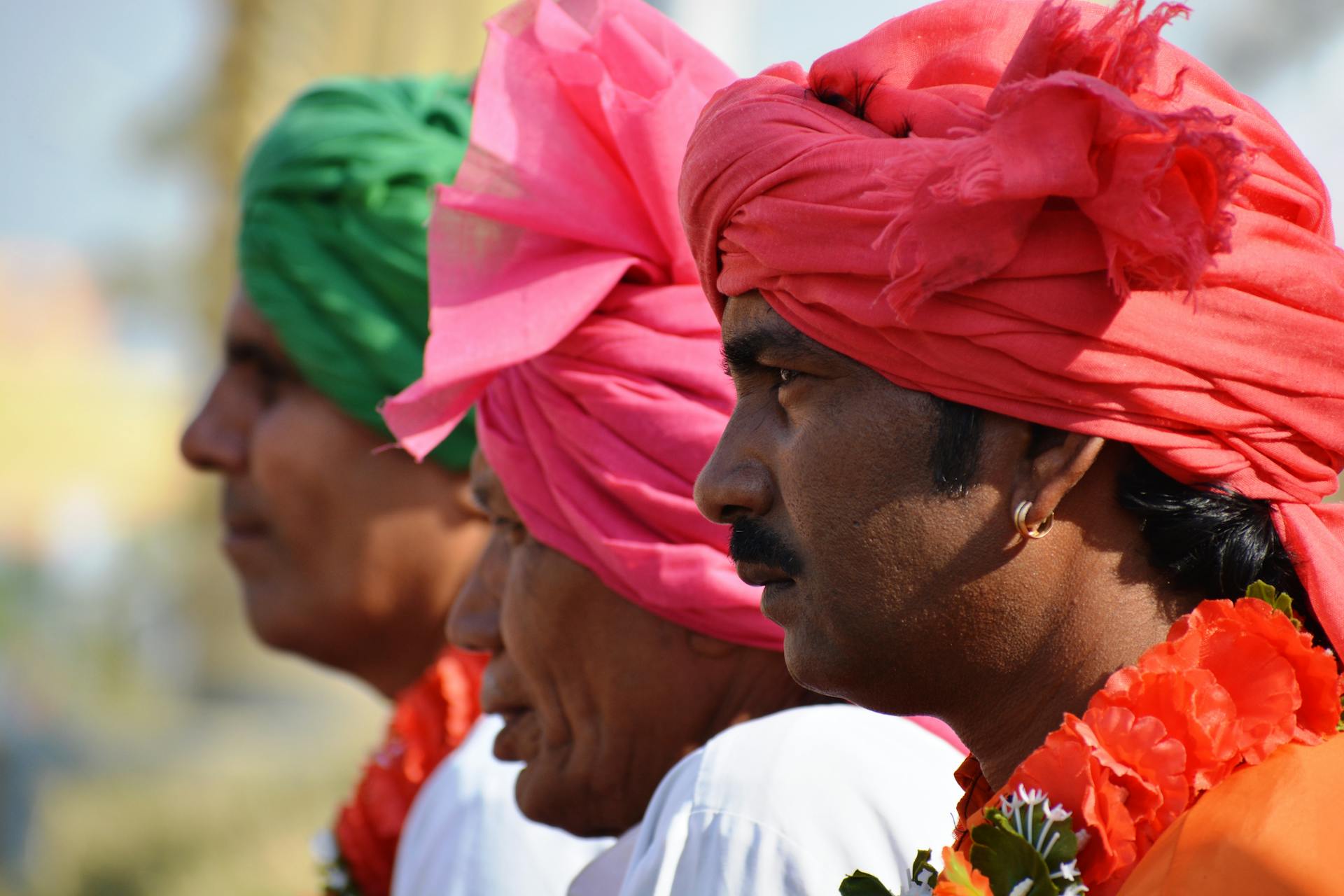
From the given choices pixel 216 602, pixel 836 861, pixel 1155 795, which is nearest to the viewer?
pixel 1155 795

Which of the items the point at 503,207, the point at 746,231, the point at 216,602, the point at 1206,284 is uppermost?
the point at 1206,284

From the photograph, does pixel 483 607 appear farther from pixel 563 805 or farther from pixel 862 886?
pixel 862 886

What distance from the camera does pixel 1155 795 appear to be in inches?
90.6

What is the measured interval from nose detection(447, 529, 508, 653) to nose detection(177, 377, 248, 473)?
161 centimetres

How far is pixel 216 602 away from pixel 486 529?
33.3 feet

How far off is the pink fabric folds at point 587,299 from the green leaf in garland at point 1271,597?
4.20 ft

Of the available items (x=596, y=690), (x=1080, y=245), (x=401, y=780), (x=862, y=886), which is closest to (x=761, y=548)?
(x=862, y=886)

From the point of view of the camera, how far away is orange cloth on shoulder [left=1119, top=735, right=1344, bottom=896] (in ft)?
6.77

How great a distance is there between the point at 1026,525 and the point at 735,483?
49 cm

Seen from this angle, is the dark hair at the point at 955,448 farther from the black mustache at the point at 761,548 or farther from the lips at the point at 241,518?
the lips at the point at 241,518

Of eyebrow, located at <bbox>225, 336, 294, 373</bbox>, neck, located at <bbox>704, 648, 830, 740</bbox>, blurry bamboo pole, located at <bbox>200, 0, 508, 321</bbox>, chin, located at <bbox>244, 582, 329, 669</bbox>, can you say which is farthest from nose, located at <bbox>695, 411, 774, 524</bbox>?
blurry bamboo pole, located at <bbox>200, 0, 508, 321</bbox>

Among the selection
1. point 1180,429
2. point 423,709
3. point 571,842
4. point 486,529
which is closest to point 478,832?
point 571,842

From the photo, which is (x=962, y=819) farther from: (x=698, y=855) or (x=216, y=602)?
(x=216, y=602)

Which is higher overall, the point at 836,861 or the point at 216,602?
the point at 836,861
